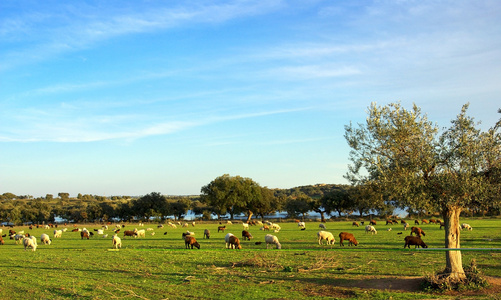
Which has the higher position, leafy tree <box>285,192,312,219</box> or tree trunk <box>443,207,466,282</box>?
tree trunk <box>443,207,466,282</box>

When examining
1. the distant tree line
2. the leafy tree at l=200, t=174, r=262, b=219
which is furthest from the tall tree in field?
the leafy tree at l=200, t=174, r=262, b=219

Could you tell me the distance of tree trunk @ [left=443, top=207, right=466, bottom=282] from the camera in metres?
14.1

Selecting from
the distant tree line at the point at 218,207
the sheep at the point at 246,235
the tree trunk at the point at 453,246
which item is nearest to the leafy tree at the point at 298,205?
the distant tree line at the point at 218,207

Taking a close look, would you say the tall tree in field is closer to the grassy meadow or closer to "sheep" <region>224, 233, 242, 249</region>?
the grassy meadow

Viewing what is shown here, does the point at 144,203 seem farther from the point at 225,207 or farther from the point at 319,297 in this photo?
the point at 319,297

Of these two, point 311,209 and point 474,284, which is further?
point 311,209

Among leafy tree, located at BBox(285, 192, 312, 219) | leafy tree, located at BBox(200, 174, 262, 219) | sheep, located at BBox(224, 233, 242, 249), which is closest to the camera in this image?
sheep, located at BBox(224, 233, 242, 249)

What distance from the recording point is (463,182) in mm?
13188

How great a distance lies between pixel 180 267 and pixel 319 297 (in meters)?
9.33

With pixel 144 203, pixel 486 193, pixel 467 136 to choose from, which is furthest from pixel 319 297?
pixel 144 203

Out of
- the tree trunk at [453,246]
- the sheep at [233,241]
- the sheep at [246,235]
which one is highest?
the tree trunk at [453,246]

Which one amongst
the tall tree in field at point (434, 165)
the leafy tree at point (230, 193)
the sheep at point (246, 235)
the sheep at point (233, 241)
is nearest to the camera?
the tall tree in field at point (434, 165)

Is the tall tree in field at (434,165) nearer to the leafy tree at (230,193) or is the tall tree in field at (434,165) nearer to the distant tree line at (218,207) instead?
the distant tree line at (218,207)

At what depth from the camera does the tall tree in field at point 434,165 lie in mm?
13453
